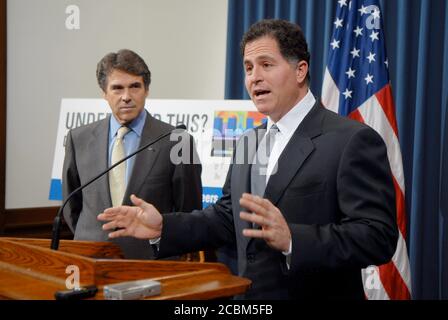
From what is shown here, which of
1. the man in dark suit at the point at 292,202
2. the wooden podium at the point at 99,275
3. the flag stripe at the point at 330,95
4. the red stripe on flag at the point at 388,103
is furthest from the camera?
the flag stripe at the point at 330,95

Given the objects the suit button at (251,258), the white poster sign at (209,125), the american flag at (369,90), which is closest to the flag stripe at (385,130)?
the american flag at (369,90)

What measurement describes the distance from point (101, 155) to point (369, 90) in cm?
199

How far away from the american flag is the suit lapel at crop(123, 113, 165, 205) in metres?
1.50

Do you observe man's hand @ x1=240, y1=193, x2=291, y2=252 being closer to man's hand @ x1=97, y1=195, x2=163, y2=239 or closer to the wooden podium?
the wooden podium

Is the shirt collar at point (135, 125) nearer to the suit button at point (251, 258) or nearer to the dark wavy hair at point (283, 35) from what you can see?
the dark wavy hair at point (283, 35)

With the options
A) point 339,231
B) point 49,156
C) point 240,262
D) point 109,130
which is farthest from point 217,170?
point 339,231

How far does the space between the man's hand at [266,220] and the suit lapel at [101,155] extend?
1.43 metres

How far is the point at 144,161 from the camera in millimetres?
2891

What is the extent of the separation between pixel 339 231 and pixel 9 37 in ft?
11.8

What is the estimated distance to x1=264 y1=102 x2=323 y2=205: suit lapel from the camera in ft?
6.27

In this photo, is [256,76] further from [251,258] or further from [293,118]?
[251,258]

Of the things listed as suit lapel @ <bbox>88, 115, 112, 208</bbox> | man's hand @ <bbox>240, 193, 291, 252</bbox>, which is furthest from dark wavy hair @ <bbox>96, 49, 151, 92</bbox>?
man's hand @ <bbox>240, 193, 291, 252</bbox>

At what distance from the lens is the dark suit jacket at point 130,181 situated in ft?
9.22

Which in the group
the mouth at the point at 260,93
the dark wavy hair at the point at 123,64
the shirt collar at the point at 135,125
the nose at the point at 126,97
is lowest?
the shirt collar at the point at 135,125
